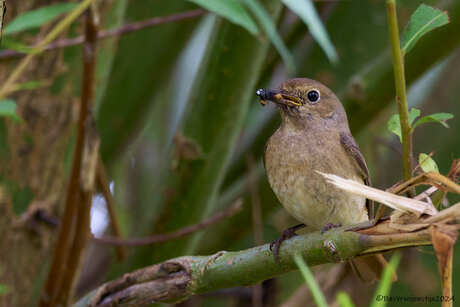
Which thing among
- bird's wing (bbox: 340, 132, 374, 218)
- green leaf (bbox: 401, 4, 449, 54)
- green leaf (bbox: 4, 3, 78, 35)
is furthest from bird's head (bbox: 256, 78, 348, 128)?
green leaf (bbox: 401, 4, 449, 54)

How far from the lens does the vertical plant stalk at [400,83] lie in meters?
1.48

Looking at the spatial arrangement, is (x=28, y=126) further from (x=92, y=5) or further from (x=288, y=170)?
(x=288, y=170)

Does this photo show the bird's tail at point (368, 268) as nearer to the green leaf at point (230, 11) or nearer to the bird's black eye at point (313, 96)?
the bird's black eye at point (313, 96)

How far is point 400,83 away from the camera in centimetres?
151

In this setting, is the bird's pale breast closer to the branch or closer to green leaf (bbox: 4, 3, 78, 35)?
the branch

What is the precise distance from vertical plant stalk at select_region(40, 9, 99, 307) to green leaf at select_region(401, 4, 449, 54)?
123 cm

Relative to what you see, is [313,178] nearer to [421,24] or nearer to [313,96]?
[313,96]

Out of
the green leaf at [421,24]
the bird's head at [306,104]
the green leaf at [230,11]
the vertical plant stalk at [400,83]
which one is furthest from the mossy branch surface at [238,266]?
the bird's head at [306,104]

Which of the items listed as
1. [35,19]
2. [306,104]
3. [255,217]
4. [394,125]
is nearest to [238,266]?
[394,125]

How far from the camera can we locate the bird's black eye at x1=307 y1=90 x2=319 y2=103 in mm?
3037

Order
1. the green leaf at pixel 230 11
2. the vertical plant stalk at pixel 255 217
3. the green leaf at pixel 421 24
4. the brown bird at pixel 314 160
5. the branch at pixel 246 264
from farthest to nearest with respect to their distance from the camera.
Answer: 1. the vertical plant stalk at pixel 255 217
2. the brown bird at pixel 314 160
3. the green leaf at pixel 230 11
4. the green leaf at pixel 421 24
5. the branch at pixel 246 264

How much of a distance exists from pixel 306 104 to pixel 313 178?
476 millimetres

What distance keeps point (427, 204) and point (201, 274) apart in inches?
30.0

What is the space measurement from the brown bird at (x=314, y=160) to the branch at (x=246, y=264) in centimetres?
64
